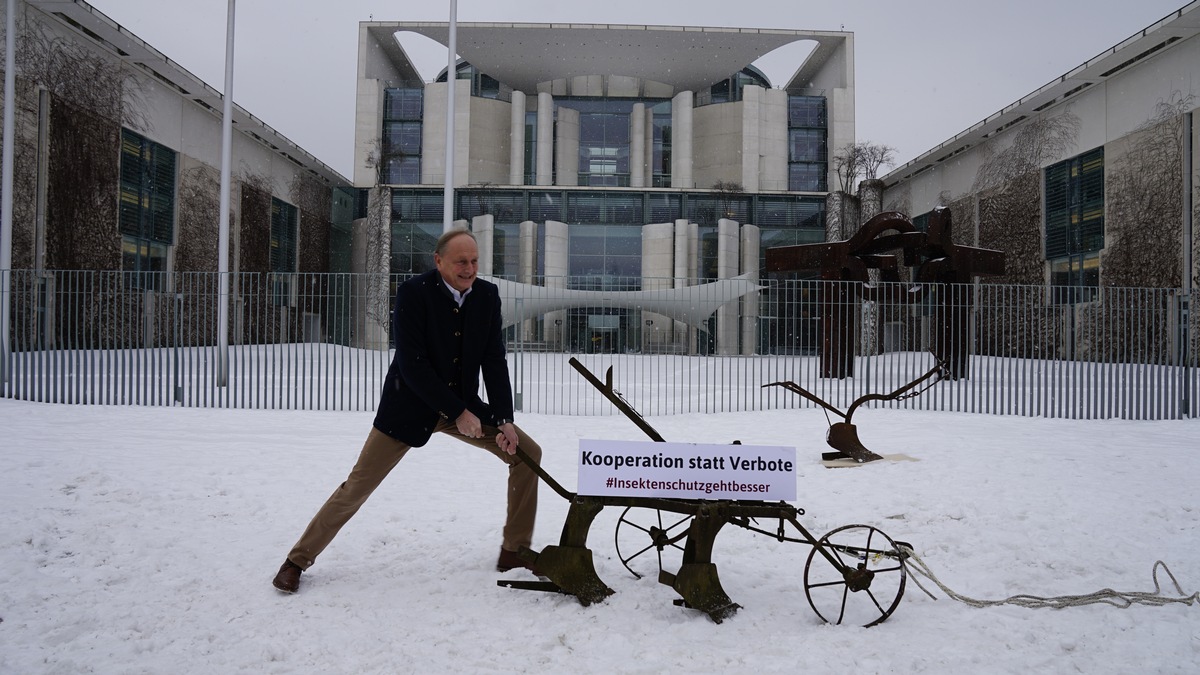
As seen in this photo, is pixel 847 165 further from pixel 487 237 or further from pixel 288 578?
pixel 288 578

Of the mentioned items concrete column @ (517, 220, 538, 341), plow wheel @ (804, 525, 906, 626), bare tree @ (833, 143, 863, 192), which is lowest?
plow wheel @ (804, 525, 906, 626)

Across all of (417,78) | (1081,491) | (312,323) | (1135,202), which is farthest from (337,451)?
(417,78)

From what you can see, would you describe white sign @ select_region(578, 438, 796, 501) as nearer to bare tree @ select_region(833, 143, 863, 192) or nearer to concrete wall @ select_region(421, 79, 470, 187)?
concrete wall @ select_region(421, 79, 470, 187)

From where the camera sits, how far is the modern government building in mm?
22156

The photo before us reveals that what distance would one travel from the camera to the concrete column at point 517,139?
3788cm

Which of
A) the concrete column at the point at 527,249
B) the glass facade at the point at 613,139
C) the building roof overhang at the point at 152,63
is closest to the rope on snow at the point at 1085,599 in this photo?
the building roof overhang at the point at 152,63

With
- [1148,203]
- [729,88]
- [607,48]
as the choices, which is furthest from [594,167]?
[1148,203]

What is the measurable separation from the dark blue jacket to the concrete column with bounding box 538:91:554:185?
116ft

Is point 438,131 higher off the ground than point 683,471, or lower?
higher

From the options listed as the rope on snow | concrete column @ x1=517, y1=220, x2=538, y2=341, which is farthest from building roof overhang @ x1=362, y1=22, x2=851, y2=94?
the rope on snow

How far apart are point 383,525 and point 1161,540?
5376 millimetres

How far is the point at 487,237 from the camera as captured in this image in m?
34.8

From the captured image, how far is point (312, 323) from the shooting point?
44.9 feet

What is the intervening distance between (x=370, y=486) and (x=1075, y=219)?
29812 mm
